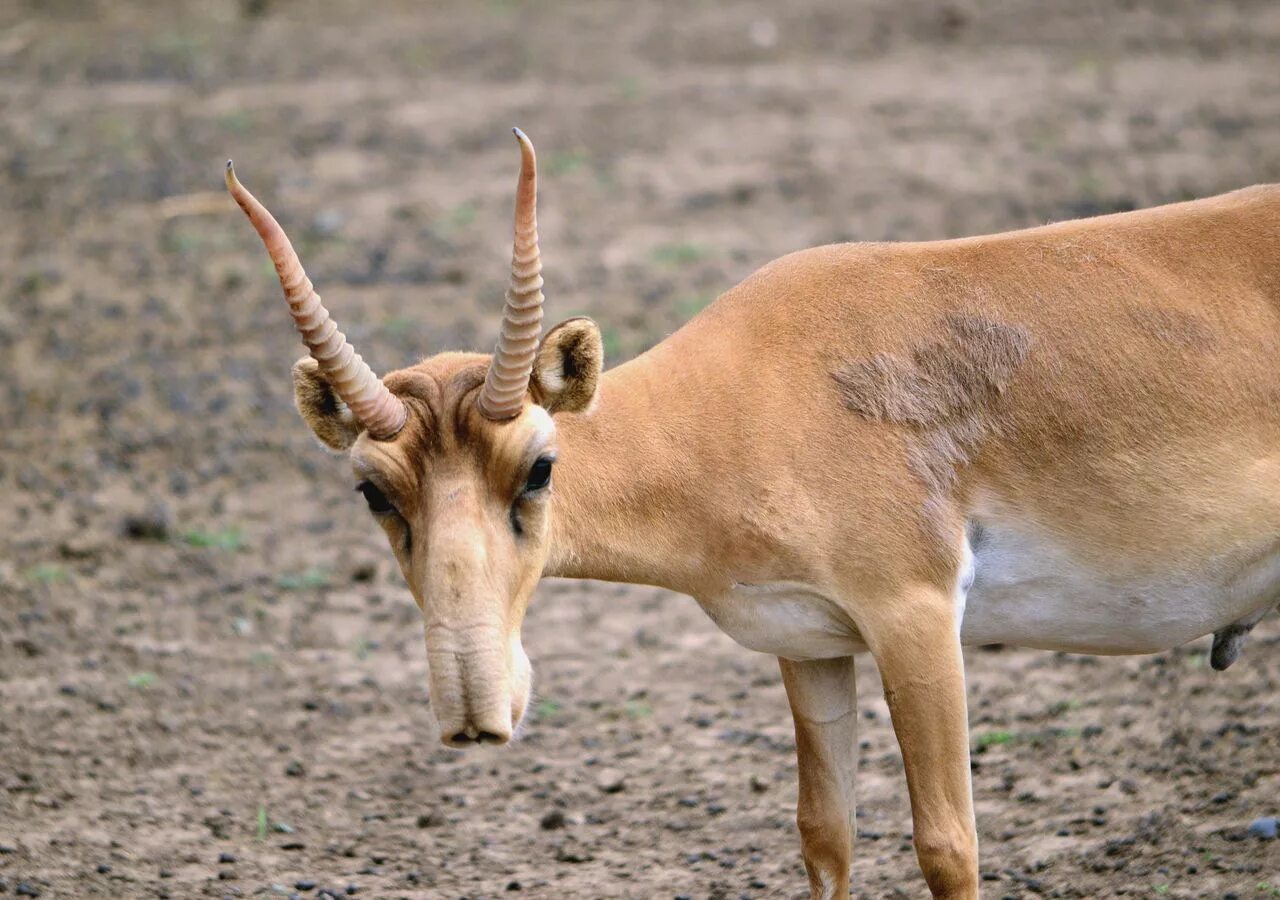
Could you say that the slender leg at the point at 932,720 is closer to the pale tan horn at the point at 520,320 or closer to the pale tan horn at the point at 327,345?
the pale tan horn at the point at 520,320

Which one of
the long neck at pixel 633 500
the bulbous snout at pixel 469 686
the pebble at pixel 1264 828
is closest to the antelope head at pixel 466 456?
the bulbous snout at pixel 469 686

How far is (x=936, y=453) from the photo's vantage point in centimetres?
584

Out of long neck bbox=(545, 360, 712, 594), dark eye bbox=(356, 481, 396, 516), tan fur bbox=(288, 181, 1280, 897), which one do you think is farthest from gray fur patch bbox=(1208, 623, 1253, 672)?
dark eye bbox=(356, 481, 396, 516)

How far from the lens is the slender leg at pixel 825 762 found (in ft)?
21.0

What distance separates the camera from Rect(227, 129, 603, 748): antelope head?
5031 millimetres

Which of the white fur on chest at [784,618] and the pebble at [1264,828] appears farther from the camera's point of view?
the pebble at [1264,828]

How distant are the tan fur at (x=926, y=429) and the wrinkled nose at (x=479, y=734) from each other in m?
0.47

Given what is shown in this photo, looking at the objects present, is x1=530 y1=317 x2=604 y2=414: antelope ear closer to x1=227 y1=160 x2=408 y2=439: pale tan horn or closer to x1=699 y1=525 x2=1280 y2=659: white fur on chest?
x1=227 y1=160 x2=408 y2=439: pale tan horn

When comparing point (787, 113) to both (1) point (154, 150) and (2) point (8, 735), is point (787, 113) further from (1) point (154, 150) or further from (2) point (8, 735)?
(2) point (8, 735)

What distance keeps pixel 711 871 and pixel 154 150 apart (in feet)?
41.9

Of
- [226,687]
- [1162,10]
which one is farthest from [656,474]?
[1162,10]

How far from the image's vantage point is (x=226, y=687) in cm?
884

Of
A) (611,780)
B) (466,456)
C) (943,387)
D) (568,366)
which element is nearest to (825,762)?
(943,387)

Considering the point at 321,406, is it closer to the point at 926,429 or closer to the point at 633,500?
the point at 633,500
